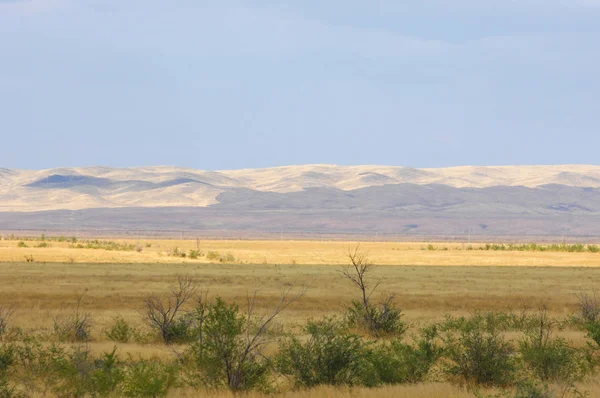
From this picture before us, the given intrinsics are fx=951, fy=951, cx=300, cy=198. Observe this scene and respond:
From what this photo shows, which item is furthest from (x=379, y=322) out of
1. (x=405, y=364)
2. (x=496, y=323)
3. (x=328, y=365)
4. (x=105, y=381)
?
(x=105, y=381)

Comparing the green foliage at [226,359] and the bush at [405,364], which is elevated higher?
the green foliage at [226,359]

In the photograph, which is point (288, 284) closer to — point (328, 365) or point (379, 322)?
point (379, 322)

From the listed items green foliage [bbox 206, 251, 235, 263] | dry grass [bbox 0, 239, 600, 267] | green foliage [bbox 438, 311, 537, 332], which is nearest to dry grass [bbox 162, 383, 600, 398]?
green foliage [bbox 438, 311, 537, 332]

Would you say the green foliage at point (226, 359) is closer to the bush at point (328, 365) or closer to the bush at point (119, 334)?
the bush at point (328, 365)

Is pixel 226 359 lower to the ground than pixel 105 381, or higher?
higher

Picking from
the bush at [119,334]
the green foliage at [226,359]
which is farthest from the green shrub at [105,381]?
the bush at [119,334]

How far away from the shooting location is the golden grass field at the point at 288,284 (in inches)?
1284

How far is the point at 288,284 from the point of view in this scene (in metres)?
48.6

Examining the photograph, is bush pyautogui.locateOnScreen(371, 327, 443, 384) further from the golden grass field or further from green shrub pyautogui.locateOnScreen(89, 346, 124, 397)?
green shrub pyautogui.locateOnScreen(89, 346, 124, 397)

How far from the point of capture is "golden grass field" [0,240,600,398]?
107 ft

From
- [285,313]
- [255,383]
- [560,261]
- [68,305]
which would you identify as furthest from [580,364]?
[560,261]

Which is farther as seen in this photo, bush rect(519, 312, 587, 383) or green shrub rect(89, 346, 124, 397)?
bush rect(519, 312, 587, 383)

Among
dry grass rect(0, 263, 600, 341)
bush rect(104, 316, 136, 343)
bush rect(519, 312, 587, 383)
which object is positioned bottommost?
dry grass rect(0, 263, 600, 341)

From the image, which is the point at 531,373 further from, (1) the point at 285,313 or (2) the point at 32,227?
(2) the point at 32,227
